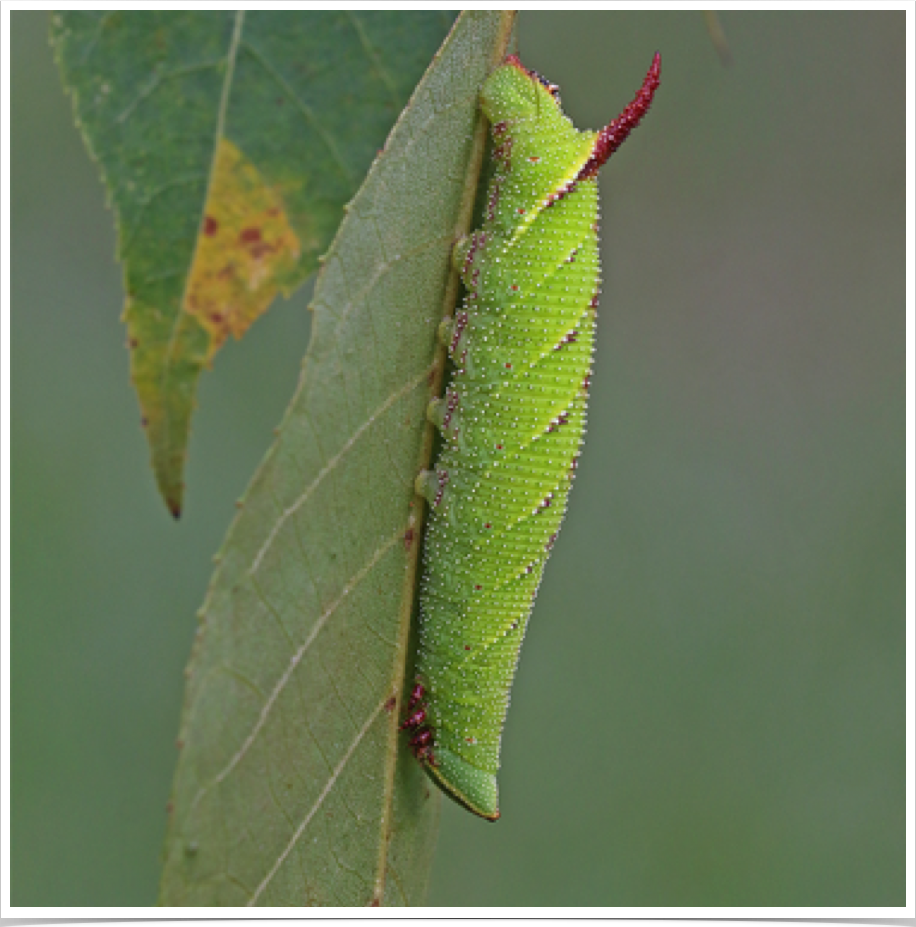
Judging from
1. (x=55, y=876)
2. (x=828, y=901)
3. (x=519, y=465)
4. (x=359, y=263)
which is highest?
(x=359, y=263)

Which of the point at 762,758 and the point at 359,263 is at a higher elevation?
the point at 359,263

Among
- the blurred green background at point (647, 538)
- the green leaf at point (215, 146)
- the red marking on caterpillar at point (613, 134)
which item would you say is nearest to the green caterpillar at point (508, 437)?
the red marking on caterpillar at point (613, 134)

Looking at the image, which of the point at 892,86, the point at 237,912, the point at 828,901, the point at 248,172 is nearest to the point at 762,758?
the point at 828,901

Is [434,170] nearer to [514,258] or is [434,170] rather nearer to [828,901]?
[514,258]

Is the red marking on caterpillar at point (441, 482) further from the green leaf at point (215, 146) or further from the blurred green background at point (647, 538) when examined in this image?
the blurred green background at point (647, 538)

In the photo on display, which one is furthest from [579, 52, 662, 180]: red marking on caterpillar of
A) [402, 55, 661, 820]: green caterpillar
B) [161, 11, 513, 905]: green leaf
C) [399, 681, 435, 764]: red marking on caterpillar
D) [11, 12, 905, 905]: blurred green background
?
[11, 12, 905, 905]: blurred green background
